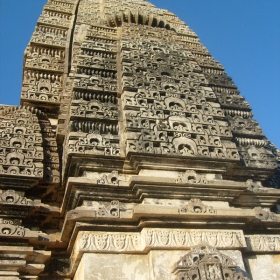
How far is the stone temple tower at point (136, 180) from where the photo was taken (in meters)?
4.51

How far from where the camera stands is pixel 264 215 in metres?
5.56

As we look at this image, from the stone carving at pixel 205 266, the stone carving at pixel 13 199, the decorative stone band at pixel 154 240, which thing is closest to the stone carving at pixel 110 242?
the decorative stone band at pixel 154 240

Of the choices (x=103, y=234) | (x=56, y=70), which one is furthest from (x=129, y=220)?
(x=56, y=70)

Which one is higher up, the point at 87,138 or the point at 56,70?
the point at 56,70

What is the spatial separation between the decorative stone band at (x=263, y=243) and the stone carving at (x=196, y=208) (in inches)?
30.6

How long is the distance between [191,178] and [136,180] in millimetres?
888

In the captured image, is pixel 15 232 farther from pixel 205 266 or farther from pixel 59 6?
pixel 59 6

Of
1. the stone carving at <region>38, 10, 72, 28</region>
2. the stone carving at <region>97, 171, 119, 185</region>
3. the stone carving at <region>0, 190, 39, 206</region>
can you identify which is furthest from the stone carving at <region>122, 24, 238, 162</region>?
the stone carving at <region>38, 10, 72, 28</region>

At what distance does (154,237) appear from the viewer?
4.53 meters

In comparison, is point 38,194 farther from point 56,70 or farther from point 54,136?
point 56,70

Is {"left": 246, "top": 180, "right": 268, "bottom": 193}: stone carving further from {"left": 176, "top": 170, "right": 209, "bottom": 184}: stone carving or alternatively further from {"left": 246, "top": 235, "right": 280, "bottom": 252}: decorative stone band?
{"left": 176, "top": 170, "right": 209, "bottom": 184}: stone carving

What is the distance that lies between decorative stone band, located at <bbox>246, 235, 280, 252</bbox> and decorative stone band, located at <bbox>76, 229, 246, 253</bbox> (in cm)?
36

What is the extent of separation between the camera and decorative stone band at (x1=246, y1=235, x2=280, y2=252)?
16.7ft

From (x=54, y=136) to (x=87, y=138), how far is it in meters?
1.60
